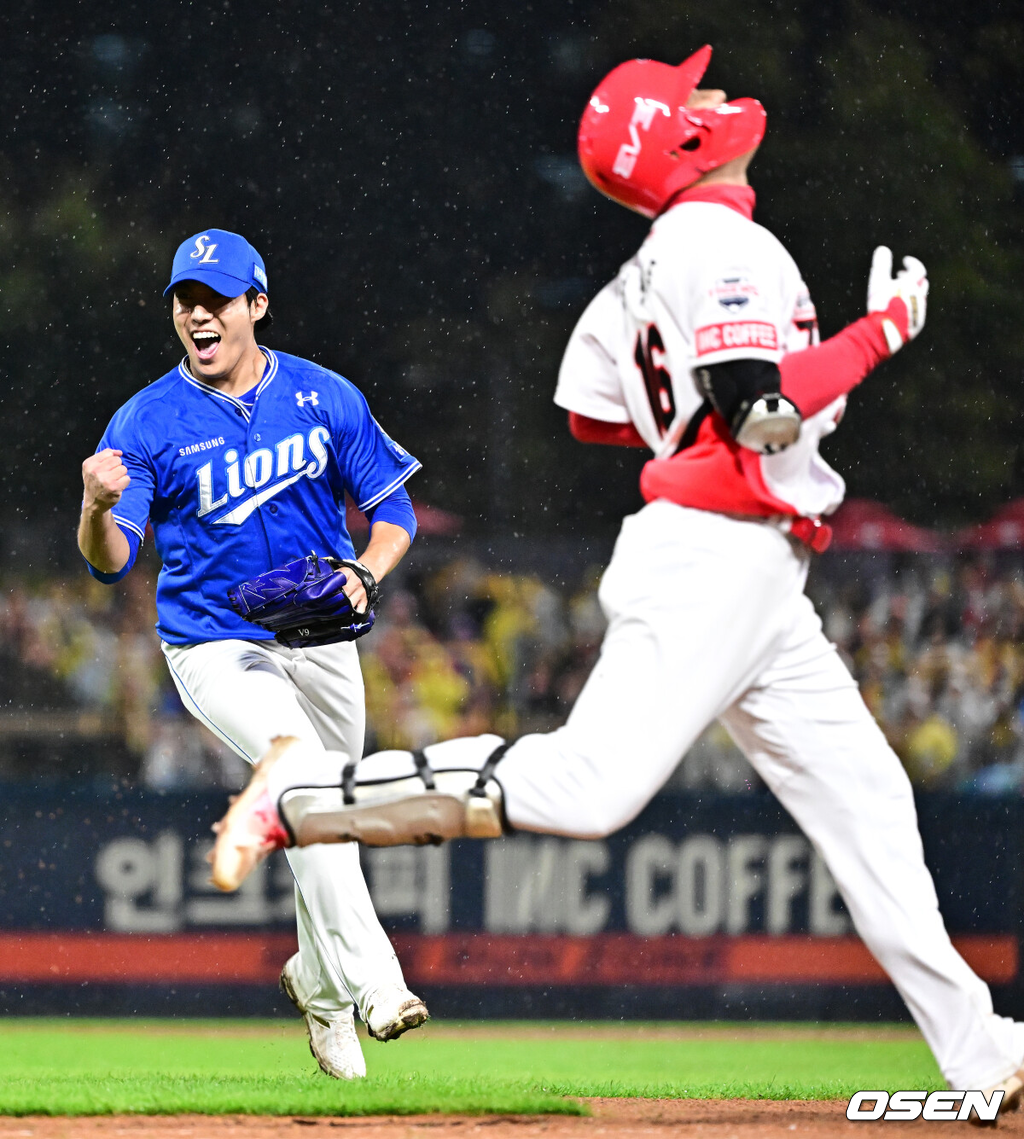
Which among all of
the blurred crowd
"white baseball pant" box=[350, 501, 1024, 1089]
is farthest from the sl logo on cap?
the blurred crowd

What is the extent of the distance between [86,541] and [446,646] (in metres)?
7.98

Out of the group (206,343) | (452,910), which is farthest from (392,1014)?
(452,910)

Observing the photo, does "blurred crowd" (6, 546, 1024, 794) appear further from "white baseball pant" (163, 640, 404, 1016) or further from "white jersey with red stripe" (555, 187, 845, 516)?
"white jersey with red stripe" (555, 187, 845, 516)

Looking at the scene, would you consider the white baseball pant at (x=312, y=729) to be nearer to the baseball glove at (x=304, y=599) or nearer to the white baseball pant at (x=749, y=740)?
the baseball glove at (x=304, y=599)

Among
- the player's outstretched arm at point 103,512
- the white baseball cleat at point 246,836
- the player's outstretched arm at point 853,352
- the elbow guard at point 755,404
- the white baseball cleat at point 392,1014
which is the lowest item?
the white baseball cleat at point 392,1014

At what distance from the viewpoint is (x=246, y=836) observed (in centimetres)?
345

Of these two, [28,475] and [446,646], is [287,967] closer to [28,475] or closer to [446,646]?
[446,646]

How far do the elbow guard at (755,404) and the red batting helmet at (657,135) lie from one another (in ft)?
1.72

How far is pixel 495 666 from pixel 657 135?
28.9ft

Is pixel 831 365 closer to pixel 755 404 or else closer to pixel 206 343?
pixel 755 404

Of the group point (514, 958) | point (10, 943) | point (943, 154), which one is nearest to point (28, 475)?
point (10, 943)

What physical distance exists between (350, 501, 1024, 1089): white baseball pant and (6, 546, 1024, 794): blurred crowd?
7.63m

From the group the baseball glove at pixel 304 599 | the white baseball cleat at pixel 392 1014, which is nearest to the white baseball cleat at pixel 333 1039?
the white baseball cleat at pixel 392 1014

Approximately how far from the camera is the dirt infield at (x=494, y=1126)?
3898 mm
